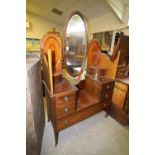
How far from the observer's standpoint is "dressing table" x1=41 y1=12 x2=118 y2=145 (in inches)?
42.1

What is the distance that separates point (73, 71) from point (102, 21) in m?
2.58

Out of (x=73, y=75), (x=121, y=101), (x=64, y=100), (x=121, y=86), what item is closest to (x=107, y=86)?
(x=121, y=86)

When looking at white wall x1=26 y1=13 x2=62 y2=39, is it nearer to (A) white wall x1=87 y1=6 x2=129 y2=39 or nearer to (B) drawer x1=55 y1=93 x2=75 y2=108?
(A) white wall x1=87 y1=6 x2=129 y2=39

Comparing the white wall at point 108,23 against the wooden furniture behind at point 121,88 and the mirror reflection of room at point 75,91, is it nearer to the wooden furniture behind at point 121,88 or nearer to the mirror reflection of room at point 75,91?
the mirror reflection of room at point 75,91

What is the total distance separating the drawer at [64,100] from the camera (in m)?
1.04

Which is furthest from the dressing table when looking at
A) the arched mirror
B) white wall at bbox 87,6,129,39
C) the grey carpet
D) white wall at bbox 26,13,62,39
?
white wall at bbox 26,13,62,39

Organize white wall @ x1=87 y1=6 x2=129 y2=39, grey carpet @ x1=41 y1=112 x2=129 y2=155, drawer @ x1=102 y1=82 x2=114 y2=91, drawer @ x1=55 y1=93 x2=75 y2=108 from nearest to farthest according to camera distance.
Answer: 1. drawer @ x1=55 y1=93 x2=75 y2=108
2. grey carpet @ x1=41 y1=112 x2=129 y2=155
3. drawer @ x1=102 y1=82 x2=114 y2=91
4. white wall @ x1=87 y1=6 x2=129 y2=39

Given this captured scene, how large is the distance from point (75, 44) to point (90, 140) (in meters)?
1.31

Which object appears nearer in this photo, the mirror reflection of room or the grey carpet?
the mirror reflection of room

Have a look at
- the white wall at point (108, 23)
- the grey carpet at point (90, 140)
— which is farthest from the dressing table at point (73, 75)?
the white wall at point (108, 23)

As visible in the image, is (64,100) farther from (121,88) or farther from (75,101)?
(121,88)

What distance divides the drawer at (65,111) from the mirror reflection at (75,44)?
44cm

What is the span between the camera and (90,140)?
1.32 metres
